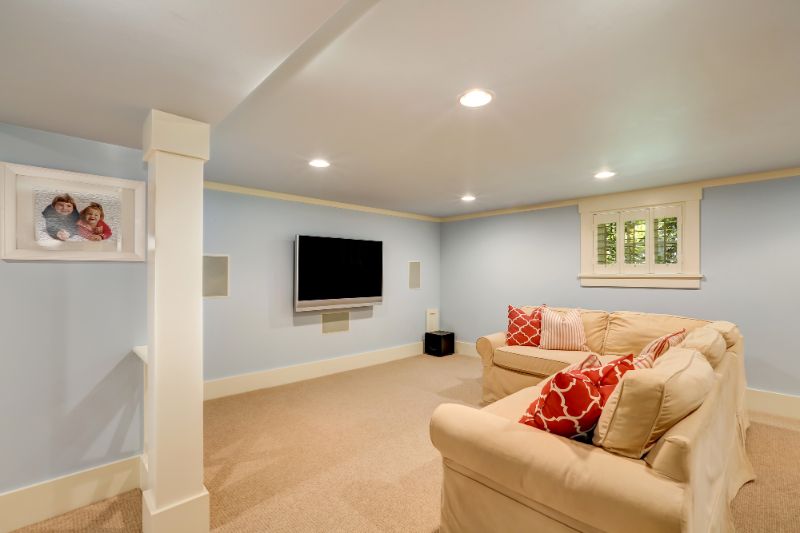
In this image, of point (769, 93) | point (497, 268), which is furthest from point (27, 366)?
point (497, 268)

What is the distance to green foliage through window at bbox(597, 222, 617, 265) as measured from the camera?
4.49 meters

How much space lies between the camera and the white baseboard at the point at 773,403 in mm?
3380

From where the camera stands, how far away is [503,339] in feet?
13.2

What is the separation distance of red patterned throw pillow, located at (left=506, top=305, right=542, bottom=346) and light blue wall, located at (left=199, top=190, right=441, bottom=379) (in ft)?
6.84

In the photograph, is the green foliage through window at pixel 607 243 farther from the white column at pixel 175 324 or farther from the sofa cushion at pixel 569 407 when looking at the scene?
the white column at pixel 175 324

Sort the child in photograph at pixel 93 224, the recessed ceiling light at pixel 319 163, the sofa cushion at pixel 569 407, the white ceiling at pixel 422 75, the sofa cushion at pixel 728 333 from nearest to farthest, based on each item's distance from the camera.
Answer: the white ceiling at pixel 422 75, the sofa cushion at pixel 569 407, the child in photograph at pixel 93 224, the sofa cushion at pixel 728 333, the recessed ceiling light at pixel 319 163

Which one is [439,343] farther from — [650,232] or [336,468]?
[336,468]

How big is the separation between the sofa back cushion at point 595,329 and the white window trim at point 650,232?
31.4 inches

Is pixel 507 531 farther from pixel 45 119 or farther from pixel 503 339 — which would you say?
pixel 45 119

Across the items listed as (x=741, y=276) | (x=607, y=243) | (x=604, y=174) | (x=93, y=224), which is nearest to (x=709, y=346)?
(x=604, y=174)

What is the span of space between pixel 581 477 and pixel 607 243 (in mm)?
3884

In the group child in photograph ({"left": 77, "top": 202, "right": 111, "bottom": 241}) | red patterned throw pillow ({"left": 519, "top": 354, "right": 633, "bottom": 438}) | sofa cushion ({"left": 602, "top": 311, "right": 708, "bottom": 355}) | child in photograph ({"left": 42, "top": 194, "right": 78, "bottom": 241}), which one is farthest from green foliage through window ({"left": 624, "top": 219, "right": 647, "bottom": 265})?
child in photograph ({"left": 42, "top": 194, "right": 78, "bottom": 241})

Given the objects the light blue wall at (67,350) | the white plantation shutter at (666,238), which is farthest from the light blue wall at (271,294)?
the white plantation shutter at (666,238)

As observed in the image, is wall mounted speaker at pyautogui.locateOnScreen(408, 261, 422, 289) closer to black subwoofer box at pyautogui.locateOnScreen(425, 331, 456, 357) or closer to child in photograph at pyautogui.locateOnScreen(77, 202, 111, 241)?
black subwoofer box at pyautogui.locateOnScreen(425, 331, 456, 357)
